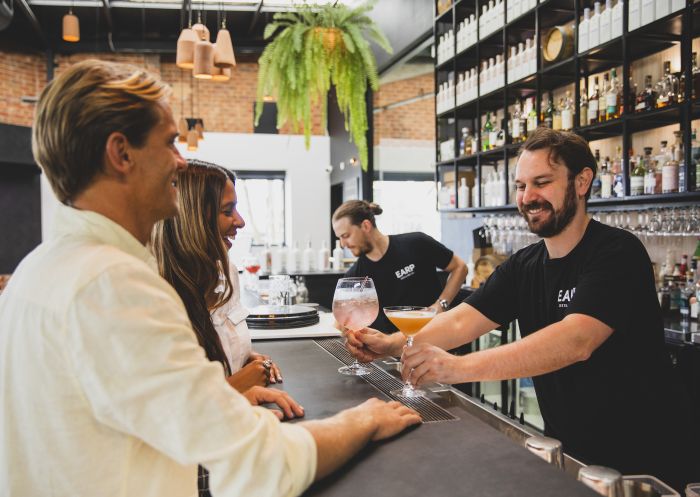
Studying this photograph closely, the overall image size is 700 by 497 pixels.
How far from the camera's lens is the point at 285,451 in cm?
79

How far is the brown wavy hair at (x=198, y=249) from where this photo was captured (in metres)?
1.55

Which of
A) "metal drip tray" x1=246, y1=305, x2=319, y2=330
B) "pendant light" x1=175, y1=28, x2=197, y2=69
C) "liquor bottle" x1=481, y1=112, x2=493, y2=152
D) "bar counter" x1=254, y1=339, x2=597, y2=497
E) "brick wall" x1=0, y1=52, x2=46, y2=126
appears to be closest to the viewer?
"bar counter" x1=254, y1=339, x2=597, y2=497

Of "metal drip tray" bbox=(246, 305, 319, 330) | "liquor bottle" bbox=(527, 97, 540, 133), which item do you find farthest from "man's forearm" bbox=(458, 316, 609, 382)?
"liquor bottle" bbox=(527, 97, 540, 133)

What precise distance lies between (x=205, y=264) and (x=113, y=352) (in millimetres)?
930

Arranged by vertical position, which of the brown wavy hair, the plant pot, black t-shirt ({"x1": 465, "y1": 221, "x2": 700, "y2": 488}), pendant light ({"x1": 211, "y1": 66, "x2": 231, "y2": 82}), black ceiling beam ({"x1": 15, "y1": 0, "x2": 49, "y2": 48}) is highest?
black ceiling beam ({"x1": 15, "y1": 0, "x2": 49, "y2": 48})

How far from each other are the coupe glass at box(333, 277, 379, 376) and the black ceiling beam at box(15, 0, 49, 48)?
788 cm

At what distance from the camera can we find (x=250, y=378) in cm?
140

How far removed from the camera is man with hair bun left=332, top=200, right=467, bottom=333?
3.46 meters

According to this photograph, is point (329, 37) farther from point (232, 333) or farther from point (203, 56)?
point (232, 333)

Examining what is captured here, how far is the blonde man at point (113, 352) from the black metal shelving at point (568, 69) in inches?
113

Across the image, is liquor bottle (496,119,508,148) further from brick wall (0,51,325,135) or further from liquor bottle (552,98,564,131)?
brick wall (0,51,325,135)

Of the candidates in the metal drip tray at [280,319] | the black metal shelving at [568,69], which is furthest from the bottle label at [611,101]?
the metal drip tray at [280,319]

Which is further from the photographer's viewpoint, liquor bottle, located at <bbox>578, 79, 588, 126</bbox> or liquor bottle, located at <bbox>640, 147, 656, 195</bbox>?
liquor bottle, located at <bbox>578, 79, 588, 126</bbox>

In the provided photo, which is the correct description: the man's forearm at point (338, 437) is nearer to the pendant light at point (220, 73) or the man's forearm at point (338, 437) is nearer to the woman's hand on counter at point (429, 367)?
the woman's hand on counter at point (429, 367)
